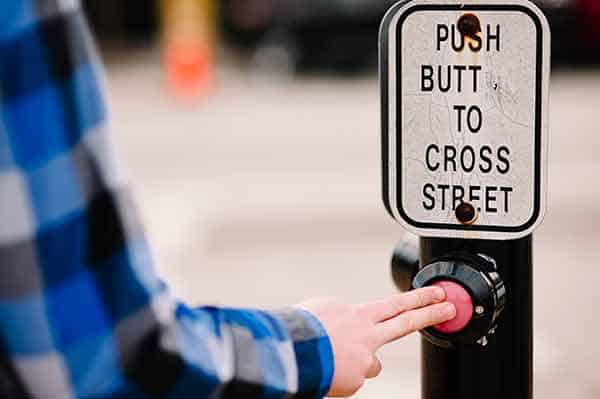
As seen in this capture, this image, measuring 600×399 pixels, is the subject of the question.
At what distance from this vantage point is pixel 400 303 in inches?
72.5

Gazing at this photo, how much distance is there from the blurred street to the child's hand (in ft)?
12.0

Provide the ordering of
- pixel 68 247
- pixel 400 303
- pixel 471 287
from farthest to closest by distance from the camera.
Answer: pixel 471 287 < pixel 400 303 < pixel 68 247

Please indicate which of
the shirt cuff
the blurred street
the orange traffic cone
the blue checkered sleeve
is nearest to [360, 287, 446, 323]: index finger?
the shirt cuff

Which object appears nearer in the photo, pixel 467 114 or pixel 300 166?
pixel 467 114

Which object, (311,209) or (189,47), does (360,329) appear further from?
(189,47)

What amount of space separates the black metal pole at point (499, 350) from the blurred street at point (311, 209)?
3275 mm

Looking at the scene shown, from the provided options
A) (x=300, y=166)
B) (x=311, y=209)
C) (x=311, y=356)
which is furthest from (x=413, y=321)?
(x=300, y=166)

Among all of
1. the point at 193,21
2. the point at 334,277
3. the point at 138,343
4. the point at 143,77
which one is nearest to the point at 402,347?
the point at 334,277

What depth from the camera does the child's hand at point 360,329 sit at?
1.69 meters

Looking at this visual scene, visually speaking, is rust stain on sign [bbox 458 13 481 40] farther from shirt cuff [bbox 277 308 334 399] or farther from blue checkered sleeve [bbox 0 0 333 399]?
blue checkered sleeve [bbox 0 0 333 399]

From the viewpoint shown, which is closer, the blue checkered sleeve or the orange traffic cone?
the blue checkered sleeve

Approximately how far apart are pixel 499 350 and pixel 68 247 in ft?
3.09

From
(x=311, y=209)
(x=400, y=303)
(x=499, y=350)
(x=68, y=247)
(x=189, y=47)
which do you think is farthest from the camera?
(x=189, y=47)

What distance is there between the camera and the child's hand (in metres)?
1.69
